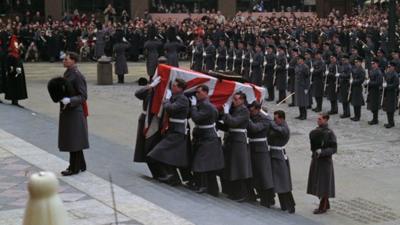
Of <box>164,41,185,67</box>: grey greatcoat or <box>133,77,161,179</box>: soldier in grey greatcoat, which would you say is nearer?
<box>133,77,161,179</box>: soldier in grey greatcoat

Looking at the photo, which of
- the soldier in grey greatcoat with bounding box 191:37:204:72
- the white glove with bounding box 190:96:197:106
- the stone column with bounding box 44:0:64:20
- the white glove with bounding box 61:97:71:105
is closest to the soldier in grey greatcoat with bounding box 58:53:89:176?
the white glove with bounding box 61:97:71:105

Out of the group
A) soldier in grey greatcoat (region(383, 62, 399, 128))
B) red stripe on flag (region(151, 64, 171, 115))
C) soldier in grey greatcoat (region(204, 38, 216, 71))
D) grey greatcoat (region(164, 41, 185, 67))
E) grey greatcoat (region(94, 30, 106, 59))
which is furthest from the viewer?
grey greatcoat (region(94, 30, 106, 59))

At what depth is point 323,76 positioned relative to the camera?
815 inches

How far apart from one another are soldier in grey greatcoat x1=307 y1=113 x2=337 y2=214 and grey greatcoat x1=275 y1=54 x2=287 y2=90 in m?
11.6

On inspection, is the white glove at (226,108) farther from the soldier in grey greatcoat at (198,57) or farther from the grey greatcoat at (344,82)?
the soldier in grey greatcoat at (198,57)

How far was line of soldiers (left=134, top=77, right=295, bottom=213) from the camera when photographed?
10.2m

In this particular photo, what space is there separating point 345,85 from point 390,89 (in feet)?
5.44

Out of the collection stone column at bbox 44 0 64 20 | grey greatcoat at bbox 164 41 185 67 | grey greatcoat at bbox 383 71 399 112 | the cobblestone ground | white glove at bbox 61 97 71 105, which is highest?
stone column at bbox 44 0 64 20

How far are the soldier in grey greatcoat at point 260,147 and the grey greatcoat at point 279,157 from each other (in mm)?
67

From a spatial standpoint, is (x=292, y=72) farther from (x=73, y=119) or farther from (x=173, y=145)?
(x=73, y=119)

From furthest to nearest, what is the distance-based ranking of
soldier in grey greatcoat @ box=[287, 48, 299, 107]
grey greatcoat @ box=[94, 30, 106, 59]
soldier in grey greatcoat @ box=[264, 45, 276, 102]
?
grey greatcoat @ box=[94, 30, 106, 59]
soldier in grey greatcoat @ box=[264, 45, 276, 102]
soldier in grey greatcoat @ box=[287, 48, 299, 107]

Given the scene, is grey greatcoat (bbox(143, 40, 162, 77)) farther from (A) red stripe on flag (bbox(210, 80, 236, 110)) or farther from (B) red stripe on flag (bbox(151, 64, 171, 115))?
(A) red stripe on flag (bbox(210, 80, 236, 110))

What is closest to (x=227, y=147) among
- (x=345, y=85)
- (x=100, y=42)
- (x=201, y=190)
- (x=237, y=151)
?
(x=237, y=151)

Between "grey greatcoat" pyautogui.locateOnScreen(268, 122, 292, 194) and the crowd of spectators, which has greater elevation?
the crowd of spectators
